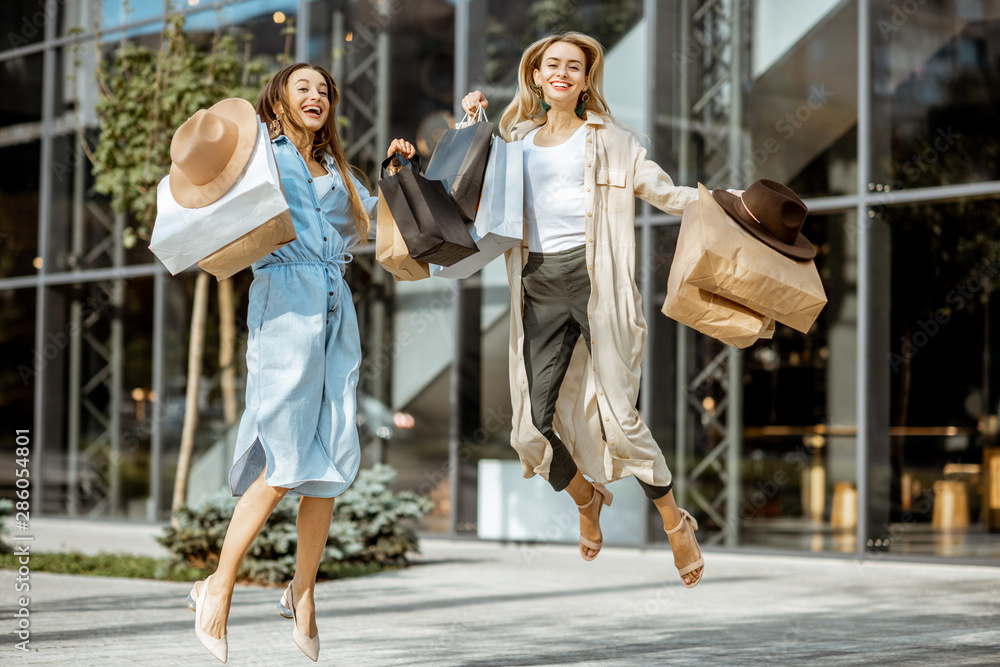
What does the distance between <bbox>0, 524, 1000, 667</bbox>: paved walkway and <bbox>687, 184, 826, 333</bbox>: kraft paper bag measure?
4.52ft

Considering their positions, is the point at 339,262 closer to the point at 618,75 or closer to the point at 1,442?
the point at 618,75

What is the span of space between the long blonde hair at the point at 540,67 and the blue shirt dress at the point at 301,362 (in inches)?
32.7

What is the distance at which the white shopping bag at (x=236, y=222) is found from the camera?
11.2 ft

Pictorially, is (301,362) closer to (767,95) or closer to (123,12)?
(767,95)

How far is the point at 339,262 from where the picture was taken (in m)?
3.86

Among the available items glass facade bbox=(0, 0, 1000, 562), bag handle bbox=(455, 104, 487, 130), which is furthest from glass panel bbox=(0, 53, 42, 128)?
bag handle bbox=(455, 104, 487, 130)

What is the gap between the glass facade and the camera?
320 inches

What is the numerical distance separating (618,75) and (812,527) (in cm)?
407

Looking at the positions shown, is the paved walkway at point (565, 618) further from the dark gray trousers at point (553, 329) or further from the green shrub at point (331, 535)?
the dark gray trousers at point (553, 329)

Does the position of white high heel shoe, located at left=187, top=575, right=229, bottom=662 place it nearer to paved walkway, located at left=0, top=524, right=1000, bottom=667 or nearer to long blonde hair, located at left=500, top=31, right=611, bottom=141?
paved walkway, located at left=0, top=524, right=1000, bottom=667

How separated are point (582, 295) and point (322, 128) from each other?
1114 millimetres

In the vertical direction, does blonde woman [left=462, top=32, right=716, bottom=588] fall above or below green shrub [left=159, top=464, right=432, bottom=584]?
above

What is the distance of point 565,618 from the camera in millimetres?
5426

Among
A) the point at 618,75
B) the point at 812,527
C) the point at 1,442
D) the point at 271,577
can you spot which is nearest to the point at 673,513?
the point at 271,577
